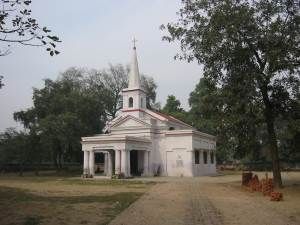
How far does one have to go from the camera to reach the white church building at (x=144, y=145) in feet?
147

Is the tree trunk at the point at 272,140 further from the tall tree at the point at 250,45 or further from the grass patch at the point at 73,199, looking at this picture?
the grass patch at the point at 73,199

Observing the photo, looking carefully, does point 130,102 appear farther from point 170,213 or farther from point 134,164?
point 170,213

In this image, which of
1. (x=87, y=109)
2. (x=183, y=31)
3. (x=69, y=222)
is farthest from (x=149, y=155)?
(x=69, y=222)

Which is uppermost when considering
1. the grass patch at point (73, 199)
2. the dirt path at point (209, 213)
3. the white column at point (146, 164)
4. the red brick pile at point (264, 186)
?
the white column at point (146, 164)

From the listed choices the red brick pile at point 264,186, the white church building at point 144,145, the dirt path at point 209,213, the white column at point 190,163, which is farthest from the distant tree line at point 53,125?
the dirt path at point 209,213

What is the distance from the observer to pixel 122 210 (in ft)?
50.7

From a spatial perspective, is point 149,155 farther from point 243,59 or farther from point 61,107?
point 243,59

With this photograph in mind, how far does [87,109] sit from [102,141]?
30.8 ft

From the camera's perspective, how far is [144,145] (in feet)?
156

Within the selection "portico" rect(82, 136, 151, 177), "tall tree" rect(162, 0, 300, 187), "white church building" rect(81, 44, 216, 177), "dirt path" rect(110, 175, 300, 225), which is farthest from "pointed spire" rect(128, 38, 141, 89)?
"dirt path" rect(110, 175, 300, 225)

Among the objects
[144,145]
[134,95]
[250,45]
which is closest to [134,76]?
[134,95]

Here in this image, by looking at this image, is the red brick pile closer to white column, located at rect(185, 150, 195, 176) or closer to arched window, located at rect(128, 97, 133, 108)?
white column, located at rect(185, 150, 195, 176)

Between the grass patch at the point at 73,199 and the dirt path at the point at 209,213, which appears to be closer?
the dirt path at the point at 209,213

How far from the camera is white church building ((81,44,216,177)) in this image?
1758 inches
